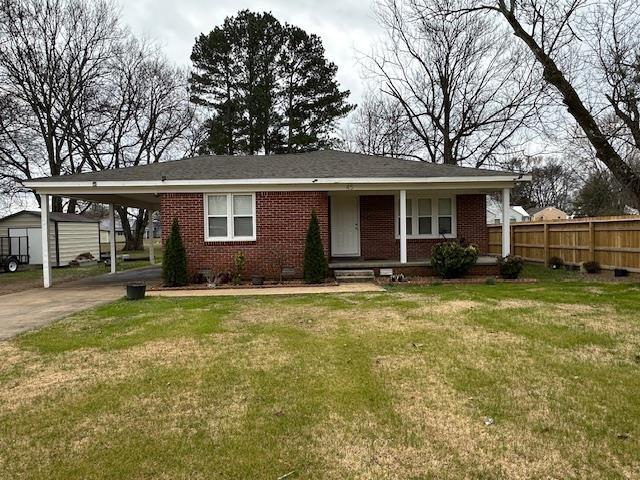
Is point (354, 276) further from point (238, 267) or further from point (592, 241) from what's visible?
point (592, 241)

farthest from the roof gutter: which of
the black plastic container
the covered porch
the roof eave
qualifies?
the black plastic container

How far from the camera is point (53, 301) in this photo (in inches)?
408

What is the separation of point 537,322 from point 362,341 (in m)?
2.91

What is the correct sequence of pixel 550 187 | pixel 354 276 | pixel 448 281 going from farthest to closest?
pixel 550 187, pixel 354 276, pixel 448 281

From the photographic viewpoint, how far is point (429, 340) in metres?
5.97

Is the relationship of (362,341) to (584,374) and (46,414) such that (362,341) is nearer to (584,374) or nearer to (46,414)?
(584,374)

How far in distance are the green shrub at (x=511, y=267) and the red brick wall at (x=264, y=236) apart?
17.1ft

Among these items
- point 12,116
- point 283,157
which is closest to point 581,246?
point 283,157

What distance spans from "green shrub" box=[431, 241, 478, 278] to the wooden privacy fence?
4311mm

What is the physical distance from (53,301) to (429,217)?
10952 millimetres

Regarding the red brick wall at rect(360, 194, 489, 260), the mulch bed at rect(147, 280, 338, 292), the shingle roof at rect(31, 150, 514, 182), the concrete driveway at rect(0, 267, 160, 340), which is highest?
the shingle roof at rect(31, 150, 514, 182)

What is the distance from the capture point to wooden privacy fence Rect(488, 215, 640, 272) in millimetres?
12672

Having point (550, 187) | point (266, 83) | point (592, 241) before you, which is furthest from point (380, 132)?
point (550, 187)

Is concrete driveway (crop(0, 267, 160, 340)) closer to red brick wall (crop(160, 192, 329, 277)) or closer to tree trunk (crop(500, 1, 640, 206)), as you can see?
red brick wall (crop(160, 192, 329, 277))
